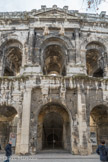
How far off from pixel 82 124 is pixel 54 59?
775 centimetres

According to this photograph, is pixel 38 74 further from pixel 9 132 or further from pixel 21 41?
pixel 9 132

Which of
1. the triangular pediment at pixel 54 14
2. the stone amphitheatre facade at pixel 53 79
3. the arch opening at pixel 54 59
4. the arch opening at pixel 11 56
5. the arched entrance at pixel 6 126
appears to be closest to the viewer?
the stone amphitheatre facade at pixel 53 79

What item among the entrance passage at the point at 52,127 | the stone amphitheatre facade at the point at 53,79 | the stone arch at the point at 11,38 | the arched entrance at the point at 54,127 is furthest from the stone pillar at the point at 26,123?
the entrance passage at the point at 52,127

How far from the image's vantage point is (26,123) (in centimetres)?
1061

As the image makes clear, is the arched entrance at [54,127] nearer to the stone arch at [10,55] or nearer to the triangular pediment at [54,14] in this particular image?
the stone arch at [10,55]

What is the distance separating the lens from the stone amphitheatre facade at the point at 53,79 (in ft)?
35.6

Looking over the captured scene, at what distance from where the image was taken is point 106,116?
12.9 meters

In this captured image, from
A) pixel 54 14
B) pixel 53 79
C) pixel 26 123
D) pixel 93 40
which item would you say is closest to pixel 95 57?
pixel 93 40

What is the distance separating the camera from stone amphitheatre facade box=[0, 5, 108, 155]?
35.6 feet

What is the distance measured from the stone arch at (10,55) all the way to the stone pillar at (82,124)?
7.07 meters

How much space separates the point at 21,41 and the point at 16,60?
105 inches

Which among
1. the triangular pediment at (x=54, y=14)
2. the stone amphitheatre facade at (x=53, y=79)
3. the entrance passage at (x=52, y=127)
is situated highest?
the triangular pediment at (x=54, y=14)

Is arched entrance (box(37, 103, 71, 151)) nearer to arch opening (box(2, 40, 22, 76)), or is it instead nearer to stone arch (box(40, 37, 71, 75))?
stone arch (box(40, 37, 71, 75))

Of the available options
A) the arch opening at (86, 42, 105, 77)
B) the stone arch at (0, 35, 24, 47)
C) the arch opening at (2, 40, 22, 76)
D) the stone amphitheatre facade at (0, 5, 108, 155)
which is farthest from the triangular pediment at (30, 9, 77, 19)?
the arch opening at (2, 40, 22, 76)
